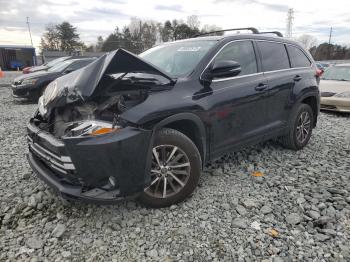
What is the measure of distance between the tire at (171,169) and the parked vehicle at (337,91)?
6.36m

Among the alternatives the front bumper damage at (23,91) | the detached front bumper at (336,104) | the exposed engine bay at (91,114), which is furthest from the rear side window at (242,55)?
the front bumper damage at (23,91)

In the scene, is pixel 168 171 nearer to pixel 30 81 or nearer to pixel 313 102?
pixel 313 102

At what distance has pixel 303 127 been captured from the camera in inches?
188

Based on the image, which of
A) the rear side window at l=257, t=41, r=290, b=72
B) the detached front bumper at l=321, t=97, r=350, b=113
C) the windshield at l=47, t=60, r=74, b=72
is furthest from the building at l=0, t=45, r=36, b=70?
the rear side window at l=257, t=41, r=290, b=72

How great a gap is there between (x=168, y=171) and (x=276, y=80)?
221cm

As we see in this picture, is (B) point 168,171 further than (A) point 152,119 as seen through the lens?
Yes

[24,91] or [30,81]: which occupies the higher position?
[30,81]

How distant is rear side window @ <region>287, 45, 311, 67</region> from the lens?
14.9ft

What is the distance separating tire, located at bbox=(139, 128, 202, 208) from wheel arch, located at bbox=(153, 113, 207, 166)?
14 cm

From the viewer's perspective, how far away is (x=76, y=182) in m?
2.58

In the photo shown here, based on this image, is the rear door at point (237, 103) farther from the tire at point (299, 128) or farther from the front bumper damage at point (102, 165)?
the front bumper damage at point (102, 165)

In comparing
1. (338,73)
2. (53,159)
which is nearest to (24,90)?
(53,159)

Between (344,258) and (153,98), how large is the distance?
6.94 ft

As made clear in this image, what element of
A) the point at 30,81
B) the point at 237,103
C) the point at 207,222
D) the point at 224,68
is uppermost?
the point at 224,68
